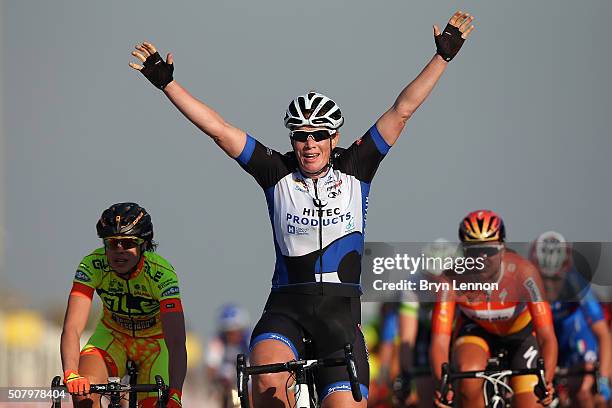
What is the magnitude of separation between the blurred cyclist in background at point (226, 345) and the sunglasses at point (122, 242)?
869 cm

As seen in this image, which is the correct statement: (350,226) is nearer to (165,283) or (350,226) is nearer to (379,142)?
(379,142)

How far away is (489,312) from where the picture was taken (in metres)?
14.7

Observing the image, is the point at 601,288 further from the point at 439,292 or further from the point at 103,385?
the point at 103,385

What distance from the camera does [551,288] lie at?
18.2 metres

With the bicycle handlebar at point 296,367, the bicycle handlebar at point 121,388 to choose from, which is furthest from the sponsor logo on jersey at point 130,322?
the bicycle handlebar at point 296,367

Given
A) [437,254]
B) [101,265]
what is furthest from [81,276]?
[437,254]

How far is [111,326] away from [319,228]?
229 cm

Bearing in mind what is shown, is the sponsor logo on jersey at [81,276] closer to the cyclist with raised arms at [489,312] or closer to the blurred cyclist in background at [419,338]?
the cyclist with raised arms at [489,312]

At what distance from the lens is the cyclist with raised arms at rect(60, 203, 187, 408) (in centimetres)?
1146

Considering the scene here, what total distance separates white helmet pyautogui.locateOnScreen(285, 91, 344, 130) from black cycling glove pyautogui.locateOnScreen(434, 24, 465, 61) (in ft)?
2.77

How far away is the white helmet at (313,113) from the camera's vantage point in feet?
36.5

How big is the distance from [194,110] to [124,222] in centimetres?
109

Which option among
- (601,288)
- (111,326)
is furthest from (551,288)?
(111,326)

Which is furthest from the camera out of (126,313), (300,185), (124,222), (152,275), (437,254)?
(437,254)
